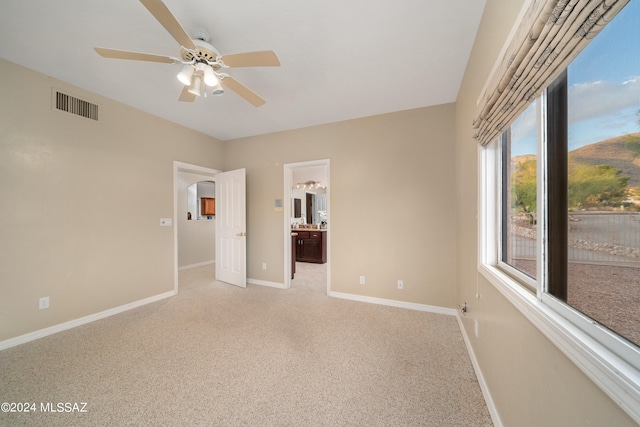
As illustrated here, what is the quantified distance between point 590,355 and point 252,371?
1981mm

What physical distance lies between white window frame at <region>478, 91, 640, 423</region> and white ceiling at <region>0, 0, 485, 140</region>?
3.58 ft

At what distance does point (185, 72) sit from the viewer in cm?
175

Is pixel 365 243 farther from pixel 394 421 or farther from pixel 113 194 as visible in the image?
pixel 113 194

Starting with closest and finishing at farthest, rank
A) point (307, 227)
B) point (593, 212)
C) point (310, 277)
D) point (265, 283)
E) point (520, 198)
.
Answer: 1. point (593, 212)
2. point (520, 198)
3. point (265, 283)
4. point (310, 277)
5. point (307, 227)

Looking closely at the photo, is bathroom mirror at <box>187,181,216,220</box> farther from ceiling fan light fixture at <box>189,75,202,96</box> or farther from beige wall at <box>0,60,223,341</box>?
ceiling fan light fixture at <box>189,75,202,96</box>

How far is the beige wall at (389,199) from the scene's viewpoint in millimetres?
2918

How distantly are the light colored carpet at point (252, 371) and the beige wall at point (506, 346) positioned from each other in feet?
1.32

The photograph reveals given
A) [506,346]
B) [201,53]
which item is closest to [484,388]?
[506,346]

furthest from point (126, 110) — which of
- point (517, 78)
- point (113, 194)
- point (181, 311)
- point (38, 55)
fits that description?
point (517, 78)

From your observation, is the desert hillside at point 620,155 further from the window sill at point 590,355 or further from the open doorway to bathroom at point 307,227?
the open doorway to bathroom at point 307,227

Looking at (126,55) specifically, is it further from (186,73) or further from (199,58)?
(199,58)

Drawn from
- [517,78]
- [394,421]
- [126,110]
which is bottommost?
[394,421]

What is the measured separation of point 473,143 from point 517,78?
42.1 inches

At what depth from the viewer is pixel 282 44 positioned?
192cm
